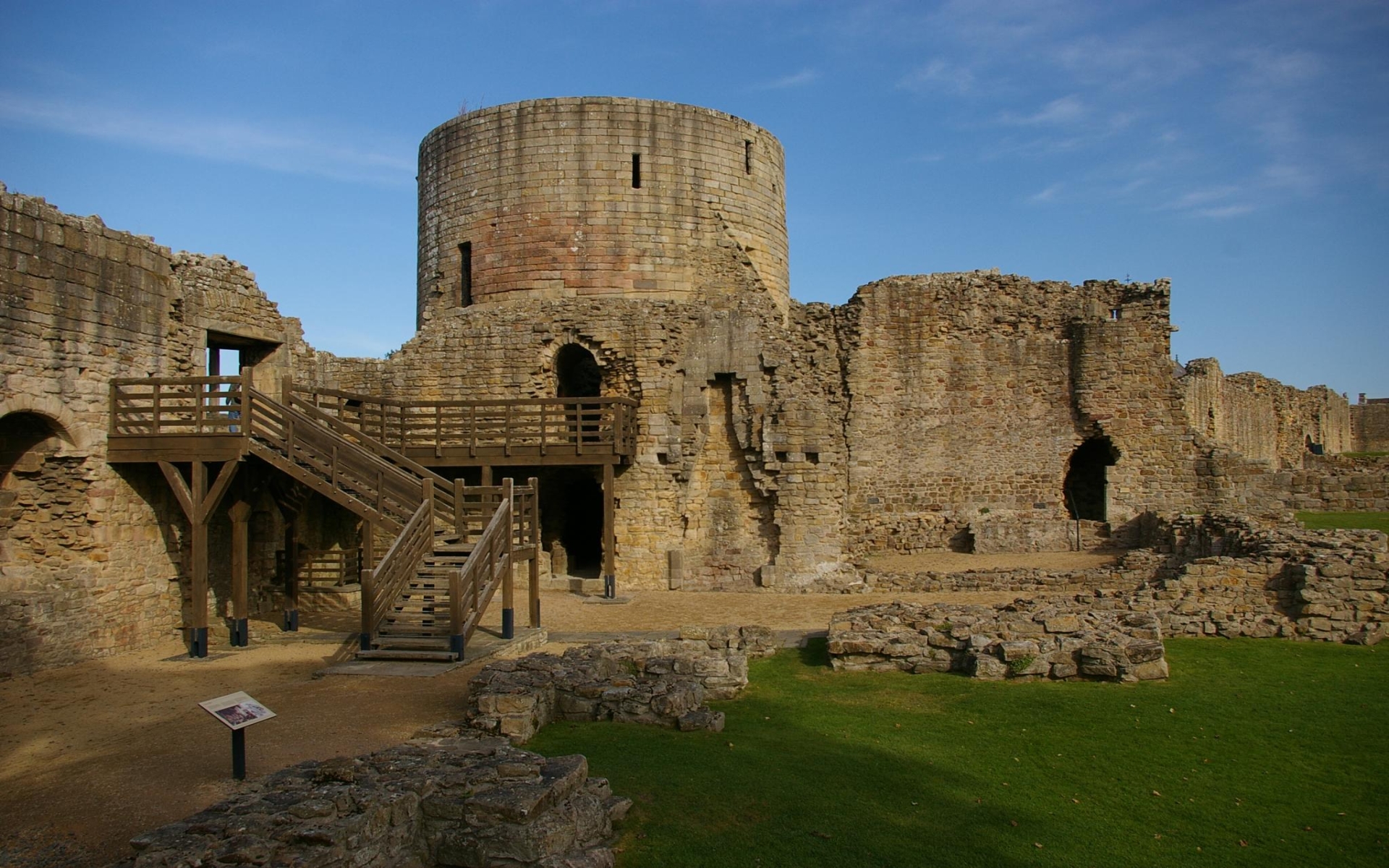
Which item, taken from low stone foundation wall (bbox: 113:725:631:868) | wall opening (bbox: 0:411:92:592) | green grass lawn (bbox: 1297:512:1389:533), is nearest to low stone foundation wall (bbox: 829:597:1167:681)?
low stone foundation wall (bbox: 113:725:631:868)

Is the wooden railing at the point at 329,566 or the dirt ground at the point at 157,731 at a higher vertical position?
the wooden railing at the point at 329,566

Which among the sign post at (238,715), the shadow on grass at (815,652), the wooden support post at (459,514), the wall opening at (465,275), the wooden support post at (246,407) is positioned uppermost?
the wall opening at (465,275)

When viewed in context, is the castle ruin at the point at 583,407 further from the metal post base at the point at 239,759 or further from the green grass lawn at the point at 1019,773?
the green grass lawn at the point at 1019,773

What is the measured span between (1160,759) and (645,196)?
16.8 m

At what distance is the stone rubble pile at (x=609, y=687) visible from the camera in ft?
29.4

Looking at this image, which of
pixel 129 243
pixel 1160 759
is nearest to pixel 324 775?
pixel 1160 759

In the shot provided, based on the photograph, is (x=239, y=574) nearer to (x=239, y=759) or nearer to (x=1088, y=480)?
(x=239, y=759)

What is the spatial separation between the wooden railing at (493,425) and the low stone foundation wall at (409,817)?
12070 mm

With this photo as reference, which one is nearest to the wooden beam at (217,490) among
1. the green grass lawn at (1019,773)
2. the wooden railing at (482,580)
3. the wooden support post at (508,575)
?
the wooden railing at (482,580)

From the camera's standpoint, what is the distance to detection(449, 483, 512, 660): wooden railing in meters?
11.8

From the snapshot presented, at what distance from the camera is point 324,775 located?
21.1 feet

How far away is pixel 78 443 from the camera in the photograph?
12852mm

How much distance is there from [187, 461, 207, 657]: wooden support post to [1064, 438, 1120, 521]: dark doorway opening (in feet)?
66.2

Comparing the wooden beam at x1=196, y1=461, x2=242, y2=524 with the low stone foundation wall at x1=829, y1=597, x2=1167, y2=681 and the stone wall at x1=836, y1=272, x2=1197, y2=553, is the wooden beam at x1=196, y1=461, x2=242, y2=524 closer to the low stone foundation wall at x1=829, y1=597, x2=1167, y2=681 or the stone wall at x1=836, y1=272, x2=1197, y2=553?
the low stone foundation wall at x1=829, y1=597, x2=1167, y2=681
